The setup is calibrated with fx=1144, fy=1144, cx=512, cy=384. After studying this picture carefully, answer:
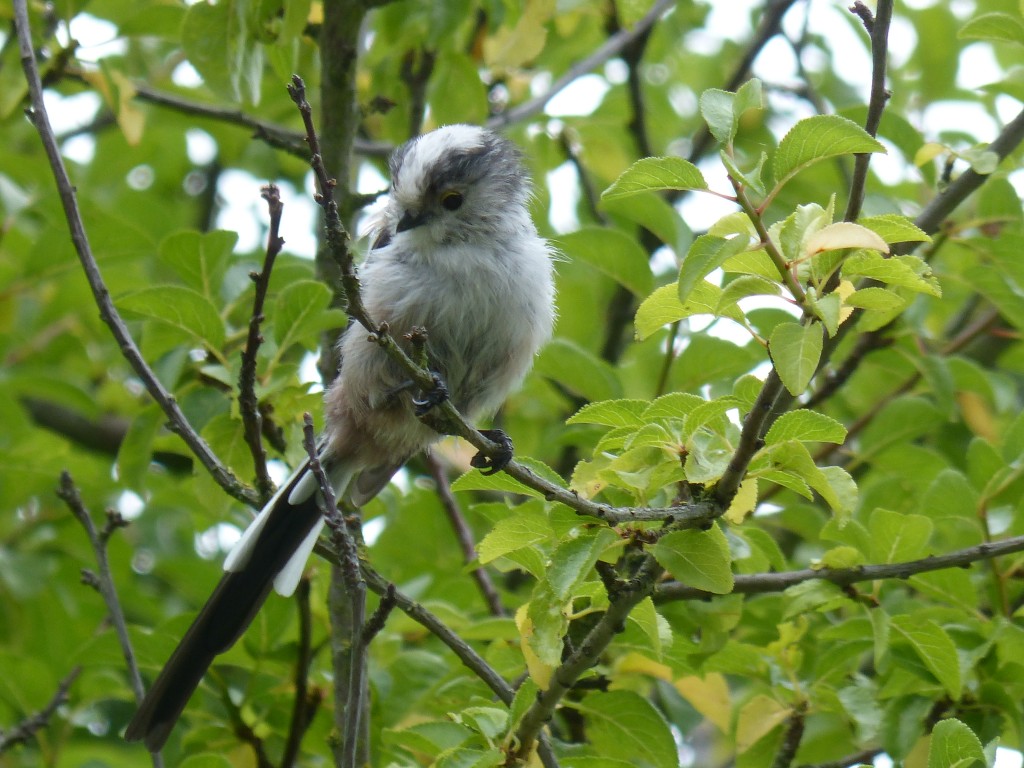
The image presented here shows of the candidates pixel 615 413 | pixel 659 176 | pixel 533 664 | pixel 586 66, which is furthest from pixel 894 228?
pixel 586 66

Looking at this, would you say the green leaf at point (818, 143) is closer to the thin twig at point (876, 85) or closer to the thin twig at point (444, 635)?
the thin twig at point (876, 85)

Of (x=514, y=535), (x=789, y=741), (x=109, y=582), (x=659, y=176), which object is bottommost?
(x=789, y=741)

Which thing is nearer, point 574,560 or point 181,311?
point 574,560

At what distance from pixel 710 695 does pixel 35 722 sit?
2177 millimetres

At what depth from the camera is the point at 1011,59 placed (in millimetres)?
5387

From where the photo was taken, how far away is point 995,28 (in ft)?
9.89

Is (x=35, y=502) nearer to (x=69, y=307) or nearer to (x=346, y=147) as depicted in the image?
(x=69, y=307)

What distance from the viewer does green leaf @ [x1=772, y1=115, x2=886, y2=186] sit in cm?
198

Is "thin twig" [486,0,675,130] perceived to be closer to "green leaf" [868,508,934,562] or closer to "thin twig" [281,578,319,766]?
"thin twig" [281,578,319,766]

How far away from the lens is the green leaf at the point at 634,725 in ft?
10.0

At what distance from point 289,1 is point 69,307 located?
2459mm

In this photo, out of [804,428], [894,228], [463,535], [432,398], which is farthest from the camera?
[463,535]

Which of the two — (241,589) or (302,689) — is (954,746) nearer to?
(302,689)

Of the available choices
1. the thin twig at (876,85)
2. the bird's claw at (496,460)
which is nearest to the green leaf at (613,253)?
the bird's claw at (496,460)
